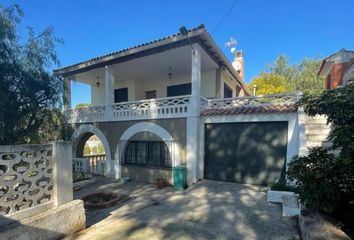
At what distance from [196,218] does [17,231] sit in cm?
365

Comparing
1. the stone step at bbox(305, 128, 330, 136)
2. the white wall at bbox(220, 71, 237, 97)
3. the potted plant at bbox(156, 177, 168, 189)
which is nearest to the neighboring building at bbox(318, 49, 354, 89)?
the white wall at bbox(220, 71, 237, 97)

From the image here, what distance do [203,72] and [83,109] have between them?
7278 millimetres

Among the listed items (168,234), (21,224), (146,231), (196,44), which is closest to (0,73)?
(21,224)

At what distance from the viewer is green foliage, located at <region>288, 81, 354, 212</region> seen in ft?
10.4

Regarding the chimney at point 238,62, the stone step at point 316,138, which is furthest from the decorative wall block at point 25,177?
the chimney at point 238,62

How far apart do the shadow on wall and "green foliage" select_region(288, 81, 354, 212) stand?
4.67 m

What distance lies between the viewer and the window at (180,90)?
12.6 m

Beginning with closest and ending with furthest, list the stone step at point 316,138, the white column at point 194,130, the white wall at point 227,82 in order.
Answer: the stone step at point 316,138
the white column at point 194,130
the white wall at point 227,82

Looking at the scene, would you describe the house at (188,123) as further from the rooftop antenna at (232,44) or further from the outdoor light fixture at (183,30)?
the rooftop antenna at (232,44)

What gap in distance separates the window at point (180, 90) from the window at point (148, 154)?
13.6 feet

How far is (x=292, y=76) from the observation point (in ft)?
110

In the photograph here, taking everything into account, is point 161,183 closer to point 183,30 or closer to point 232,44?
point 183,30

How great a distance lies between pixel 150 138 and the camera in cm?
988

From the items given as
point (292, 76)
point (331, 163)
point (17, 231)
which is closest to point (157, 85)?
point (17, 231)
